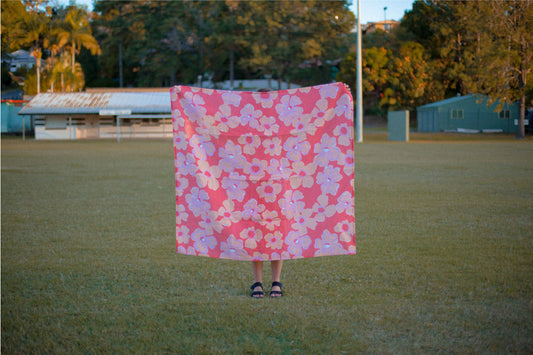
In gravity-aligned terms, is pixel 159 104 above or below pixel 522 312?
above

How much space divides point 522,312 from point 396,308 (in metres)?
0.90

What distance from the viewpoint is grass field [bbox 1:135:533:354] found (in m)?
3.76

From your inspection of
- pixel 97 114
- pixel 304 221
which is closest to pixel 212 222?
pixel 304 221

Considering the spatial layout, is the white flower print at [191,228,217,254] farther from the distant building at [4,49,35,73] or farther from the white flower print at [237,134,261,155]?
the distant building at [4,49,35,73]

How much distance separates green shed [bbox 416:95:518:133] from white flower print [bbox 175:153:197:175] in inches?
1705

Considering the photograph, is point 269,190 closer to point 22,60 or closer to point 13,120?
point 13,120

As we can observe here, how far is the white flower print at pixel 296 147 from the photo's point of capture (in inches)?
176

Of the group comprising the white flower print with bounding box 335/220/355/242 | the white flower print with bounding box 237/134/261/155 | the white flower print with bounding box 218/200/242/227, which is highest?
the white flower print with bounding box 237/134/261/155

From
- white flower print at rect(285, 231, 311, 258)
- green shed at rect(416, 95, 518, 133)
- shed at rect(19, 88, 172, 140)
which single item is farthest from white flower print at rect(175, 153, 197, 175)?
green shed at rect(416, 95, 518, 133)

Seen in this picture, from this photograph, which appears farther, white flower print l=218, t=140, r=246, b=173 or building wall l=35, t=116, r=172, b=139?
building wall l=35, t=116, r=172, b=139

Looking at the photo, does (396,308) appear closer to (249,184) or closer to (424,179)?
(249,184)

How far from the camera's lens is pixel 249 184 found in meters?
4.50

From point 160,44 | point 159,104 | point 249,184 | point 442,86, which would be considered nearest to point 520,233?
point 249,184

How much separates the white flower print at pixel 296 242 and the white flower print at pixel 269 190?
0.32 meters
